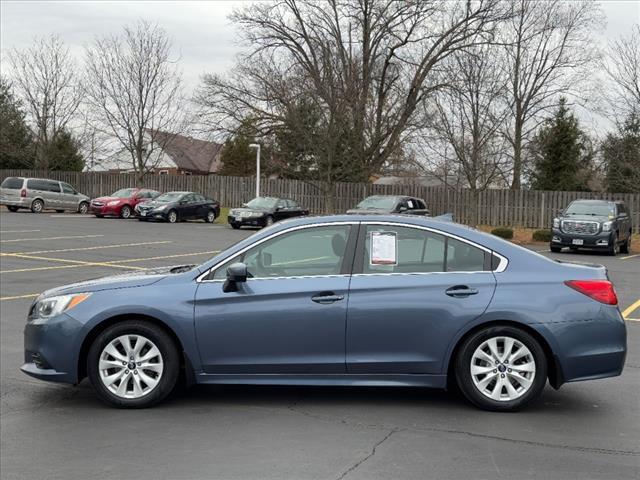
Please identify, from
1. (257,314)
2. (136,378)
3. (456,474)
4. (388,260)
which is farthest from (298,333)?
(456,474)

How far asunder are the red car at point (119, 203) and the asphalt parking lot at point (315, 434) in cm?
3027

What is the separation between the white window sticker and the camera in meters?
5.96

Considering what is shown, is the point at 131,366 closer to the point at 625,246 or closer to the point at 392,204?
the point at 625,246

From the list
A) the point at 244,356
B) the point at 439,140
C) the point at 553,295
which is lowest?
the point at 244,356

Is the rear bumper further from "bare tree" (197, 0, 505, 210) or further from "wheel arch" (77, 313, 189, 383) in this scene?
"bare tree" (197, 0, 505, 210)

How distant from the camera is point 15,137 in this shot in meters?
52.8

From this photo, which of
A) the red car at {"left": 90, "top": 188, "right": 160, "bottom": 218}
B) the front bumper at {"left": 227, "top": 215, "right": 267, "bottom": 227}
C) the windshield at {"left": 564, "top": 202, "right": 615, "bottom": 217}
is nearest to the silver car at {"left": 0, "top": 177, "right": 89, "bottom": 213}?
the red car at {"left": 90, "top": 188, "right": 160, "bottom": 218}

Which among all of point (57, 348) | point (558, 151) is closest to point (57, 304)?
point (57, 348)

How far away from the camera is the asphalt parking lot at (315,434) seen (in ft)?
15.2

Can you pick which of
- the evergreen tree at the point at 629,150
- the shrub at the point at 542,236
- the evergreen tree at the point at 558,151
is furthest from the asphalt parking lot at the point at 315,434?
the evergreen tree at the point at 558,151

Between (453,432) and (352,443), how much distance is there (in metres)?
0.75

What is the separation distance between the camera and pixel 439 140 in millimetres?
34719

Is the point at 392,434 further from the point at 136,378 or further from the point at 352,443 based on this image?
the point at 136,378

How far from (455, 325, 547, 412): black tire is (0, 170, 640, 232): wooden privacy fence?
2917 centimetres
